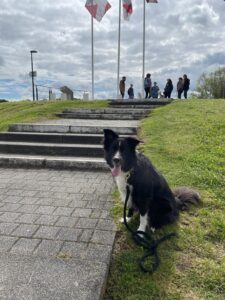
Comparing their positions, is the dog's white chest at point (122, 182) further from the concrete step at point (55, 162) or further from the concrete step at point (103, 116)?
the concrete step at point (103, 116)

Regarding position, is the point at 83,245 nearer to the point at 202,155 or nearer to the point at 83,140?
the point at 202,155

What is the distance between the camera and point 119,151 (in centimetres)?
312

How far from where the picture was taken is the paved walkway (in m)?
2.40

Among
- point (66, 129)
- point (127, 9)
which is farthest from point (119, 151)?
point (127, 9)

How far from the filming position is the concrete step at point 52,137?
26.3 ft

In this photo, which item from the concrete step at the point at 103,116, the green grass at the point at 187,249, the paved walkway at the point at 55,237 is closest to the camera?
the paved walkway at the point at 55,237

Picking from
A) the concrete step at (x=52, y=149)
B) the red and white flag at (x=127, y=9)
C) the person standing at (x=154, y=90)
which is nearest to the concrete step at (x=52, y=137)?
the concrete step at (x=52, y=149)

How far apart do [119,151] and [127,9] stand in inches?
900

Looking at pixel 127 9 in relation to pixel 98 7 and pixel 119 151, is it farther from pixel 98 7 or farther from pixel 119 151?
pixel 119 151

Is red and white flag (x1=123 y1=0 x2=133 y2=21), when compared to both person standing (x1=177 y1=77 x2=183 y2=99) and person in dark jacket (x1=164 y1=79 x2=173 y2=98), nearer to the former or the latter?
person in dark jacket (x1=164 y1=79 x2=173 y2=98)

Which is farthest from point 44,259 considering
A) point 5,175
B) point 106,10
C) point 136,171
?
point 106,10

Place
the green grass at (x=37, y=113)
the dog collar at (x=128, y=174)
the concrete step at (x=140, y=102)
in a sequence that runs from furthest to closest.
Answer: the concrete step at (x=140, y=102) → the green grass at (x=37, y=113) → the dog collar at (x=128, y=174)

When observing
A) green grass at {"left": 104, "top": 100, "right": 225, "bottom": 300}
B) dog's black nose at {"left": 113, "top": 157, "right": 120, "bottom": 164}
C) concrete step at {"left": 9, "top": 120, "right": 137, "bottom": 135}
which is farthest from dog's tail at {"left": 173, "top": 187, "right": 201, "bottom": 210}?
concrete step at {"left": 9, "top": 120, "right": 137, "bottom": 135}

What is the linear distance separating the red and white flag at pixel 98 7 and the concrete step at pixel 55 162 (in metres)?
16.8
